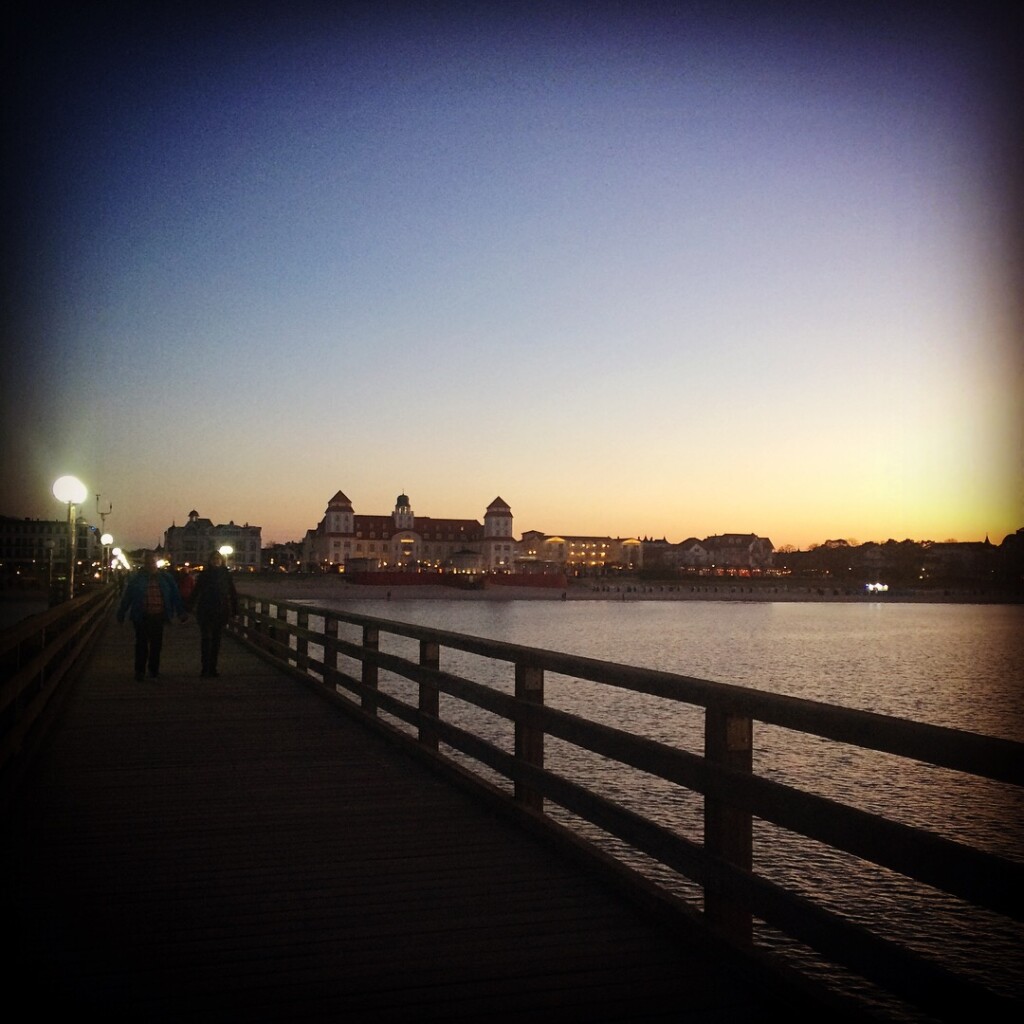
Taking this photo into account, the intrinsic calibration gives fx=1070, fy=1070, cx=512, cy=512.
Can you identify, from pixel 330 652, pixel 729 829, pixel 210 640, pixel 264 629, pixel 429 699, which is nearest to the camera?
pixel 729 829

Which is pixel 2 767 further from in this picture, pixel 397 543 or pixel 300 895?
pixel 397 543

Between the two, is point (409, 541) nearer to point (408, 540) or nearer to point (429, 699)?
point (408, 540)

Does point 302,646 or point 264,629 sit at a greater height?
point 302,646

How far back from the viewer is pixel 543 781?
6.37 m

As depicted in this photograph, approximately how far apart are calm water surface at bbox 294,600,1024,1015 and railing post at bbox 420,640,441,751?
224 cm

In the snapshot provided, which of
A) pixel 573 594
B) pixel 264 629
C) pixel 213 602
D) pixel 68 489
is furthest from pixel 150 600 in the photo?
pixel 573 594

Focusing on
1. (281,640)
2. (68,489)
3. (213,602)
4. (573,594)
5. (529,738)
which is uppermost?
(68,489)

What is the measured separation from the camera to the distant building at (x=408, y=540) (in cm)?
18750

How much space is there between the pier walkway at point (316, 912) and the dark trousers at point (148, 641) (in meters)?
7.07

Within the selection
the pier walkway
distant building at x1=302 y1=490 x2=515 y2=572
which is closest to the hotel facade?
distant building at x1=302 y1=490 x2=515 y2=572

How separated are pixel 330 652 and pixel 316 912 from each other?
9.15 metres

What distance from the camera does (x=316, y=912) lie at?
4941 millimetres

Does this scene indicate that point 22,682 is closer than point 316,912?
No

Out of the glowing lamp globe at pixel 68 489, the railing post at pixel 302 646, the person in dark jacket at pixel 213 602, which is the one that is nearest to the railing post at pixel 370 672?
the railing post at pixel 302 646
